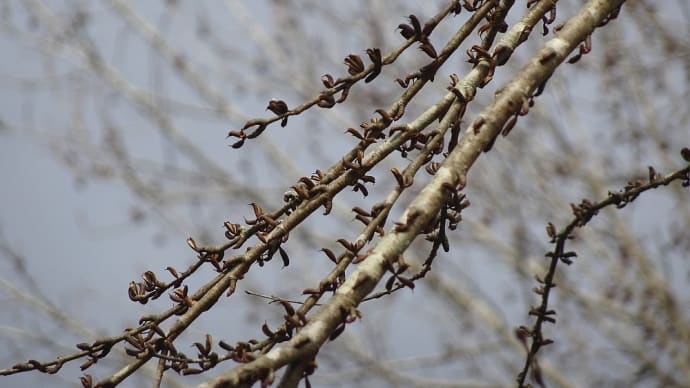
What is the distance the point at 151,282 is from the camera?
116 centimetres

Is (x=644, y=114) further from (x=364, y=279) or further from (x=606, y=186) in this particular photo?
(x=364, y=279)

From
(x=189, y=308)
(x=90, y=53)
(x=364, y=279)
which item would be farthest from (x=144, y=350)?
(x=90, y=53)

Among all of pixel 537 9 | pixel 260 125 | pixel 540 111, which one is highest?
pixel 540 111

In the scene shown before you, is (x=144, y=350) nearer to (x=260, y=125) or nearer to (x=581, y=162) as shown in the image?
(x=260, y=125)

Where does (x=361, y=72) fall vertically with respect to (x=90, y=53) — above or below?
below

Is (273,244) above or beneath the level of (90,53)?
beneath

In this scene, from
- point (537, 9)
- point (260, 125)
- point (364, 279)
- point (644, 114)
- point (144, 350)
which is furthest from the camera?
point (644, 114)

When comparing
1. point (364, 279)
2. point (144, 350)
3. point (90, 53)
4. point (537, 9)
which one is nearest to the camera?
point (364, 279)

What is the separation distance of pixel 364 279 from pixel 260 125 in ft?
1.20

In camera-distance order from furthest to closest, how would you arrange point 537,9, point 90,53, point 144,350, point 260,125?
point 90,53 → point 537,9 → point 260,125 → point 144,350

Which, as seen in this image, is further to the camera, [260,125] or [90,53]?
[90,53]

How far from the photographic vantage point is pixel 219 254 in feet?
3.95

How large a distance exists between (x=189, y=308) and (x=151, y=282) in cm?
8

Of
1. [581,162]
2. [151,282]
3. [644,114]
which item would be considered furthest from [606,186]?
[151,282]
